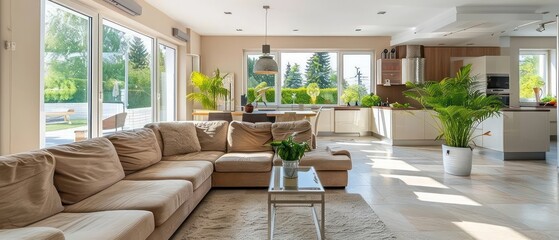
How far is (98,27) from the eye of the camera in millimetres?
4945

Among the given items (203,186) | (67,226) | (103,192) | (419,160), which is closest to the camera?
(67,226)

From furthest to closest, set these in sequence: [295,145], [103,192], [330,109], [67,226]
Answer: [330,109] < [295,145] < [103,192] < [67,226]

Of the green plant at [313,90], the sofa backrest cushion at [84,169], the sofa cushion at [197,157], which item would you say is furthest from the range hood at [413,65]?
the sofa backrest cushion at [84,169]

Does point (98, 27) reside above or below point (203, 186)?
above

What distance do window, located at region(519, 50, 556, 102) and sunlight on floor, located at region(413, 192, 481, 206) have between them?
7.88m

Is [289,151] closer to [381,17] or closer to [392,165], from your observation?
[392,165]

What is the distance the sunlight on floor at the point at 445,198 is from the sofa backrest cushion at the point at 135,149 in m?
2.93

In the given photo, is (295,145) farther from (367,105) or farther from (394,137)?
(367,105)

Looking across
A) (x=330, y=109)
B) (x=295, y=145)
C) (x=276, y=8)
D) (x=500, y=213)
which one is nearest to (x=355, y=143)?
(x=330, y=109)

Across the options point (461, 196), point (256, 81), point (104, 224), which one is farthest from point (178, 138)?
point (256, 81)

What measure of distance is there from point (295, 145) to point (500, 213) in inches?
82.2

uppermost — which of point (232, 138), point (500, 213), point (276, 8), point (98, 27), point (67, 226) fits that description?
point (276, 8)

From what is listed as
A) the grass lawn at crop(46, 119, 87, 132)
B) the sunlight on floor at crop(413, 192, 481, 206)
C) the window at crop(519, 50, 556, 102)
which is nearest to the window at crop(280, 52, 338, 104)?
the window at crop(519, 50, 556, 102)

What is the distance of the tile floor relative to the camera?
2969mm
